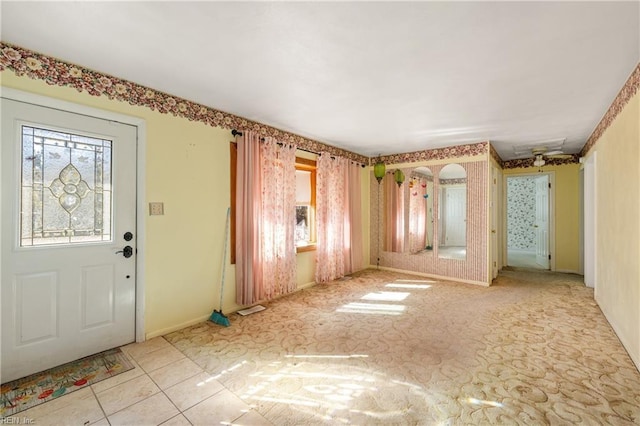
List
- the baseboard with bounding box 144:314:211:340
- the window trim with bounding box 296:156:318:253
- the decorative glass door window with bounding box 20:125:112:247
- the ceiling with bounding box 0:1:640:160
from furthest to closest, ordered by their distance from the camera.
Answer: the window trim with bounding box 296:156:318:253 → the baseboard with bounding box 144:314:211:340 → the decorative glass door window with bounding box 20:125:112:247 → the ceiling with bounding box 0:1:640:160

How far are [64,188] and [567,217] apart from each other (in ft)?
26.4

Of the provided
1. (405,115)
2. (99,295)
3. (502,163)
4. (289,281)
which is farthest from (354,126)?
(502,163)

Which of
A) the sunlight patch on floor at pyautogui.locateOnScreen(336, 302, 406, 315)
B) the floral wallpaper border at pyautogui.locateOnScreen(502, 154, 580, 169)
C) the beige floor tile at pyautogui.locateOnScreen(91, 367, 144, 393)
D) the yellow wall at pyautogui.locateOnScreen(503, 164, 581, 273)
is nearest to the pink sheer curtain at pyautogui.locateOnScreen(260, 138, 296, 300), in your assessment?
the sunlight patch on floor at pyautogui.locateOnScreen(336, 302, 406, 315)

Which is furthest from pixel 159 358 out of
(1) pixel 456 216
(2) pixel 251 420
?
(1) pixel 456 216

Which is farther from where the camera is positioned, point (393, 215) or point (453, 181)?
point (393, 215)

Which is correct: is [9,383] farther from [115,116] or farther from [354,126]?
[354,126]

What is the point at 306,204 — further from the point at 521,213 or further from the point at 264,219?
the point at 521,213

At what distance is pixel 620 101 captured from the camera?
2.75 metres

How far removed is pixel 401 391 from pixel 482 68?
101 inches

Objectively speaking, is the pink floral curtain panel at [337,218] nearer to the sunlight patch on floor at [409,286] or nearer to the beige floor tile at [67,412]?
the sunlight patch on floor at [409,286]

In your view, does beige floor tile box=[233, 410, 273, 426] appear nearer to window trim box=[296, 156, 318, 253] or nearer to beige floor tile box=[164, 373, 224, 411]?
beige floor tile box=[164, 373, 224, 411]

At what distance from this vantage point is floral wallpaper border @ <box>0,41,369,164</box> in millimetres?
2105

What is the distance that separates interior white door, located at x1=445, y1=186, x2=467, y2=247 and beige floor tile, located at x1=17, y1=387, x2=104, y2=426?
520cm

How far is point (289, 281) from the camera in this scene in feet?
13.6
